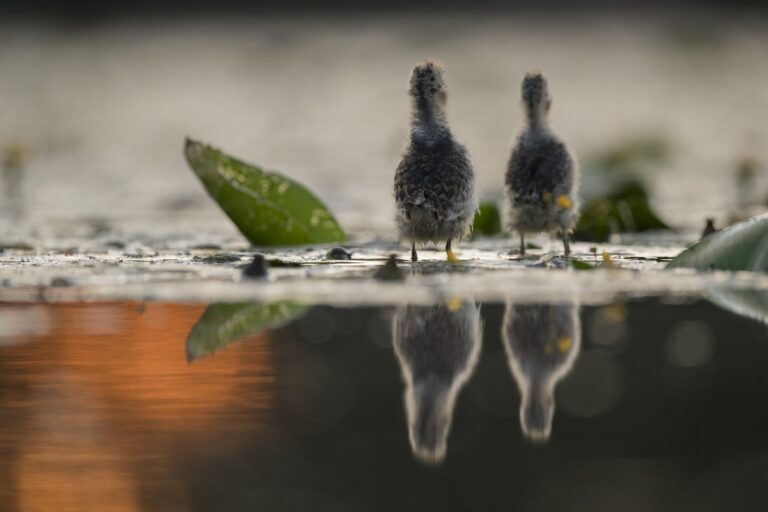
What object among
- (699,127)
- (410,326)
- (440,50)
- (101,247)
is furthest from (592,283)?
(440,50)

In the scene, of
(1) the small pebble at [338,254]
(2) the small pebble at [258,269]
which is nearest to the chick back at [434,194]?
(1) the small pebble at [338,254]

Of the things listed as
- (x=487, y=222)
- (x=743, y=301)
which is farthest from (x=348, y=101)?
(x=743, y=301)

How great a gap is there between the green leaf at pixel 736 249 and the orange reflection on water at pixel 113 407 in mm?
2879

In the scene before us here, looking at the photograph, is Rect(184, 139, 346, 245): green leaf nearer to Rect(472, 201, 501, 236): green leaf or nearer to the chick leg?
the chick leg

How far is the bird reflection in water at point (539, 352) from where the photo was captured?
4.23 meters

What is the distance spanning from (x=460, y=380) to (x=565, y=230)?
4710mm

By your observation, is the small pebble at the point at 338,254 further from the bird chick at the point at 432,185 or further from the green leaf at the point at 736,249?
the green leaf at the point at 736,249

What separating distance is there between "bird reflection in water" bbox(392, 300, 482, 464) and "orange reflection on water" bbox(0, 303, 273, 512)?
1.59ft

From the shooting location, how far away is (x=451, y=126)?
355 inches

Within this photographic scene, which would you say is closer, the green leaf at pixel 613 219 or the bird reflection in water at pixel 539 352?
the bird reflection in water at pixel 539 352

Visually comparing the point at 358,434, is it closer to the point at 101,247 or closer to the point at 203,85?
the point at 101,247

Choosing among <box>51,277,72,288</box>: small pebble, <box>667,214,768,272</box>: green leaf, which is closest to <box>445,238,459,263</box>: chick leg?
<box>667,214,768,272</box>: green leaf

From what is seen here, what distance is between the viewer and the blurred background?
45.2ft

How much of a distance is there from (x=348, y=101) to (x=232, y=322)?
1442 centimetres
